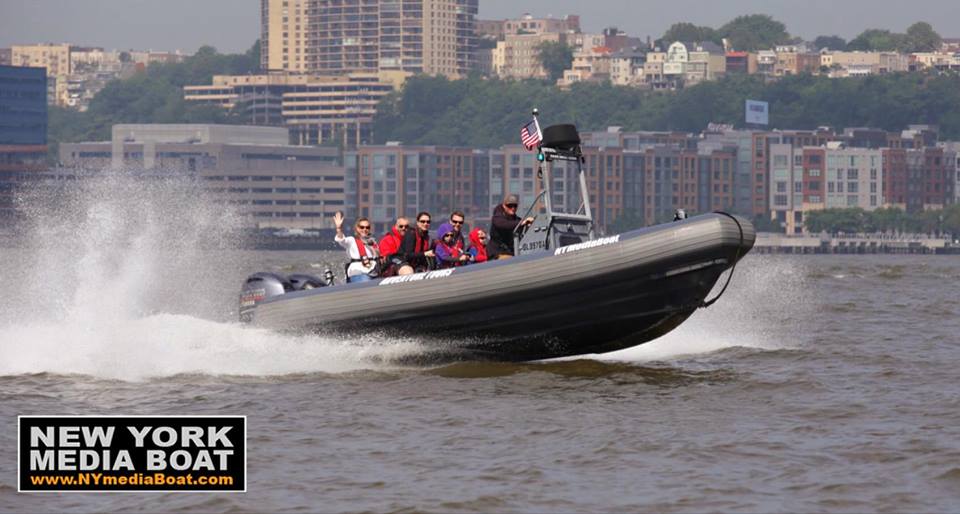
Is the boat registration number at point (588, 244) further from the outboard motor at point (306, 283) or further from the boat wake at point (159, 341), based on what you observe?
the outboard motor at point (306, 283)

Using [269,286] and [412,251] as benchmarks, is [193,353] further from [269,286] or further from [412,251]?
[412,251]

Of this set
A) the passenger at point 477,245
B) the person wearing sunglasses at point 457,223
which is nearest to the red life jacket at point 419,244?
the person wearing sunglasses at point 457,223

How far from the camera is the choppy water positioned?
482 inches

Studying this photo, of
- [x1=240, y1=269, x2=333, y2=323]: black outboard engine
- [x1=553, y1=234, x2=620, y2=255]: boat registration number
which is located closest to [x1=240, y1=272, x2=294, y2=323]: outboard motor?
[x1=240, y1=269, x2=333, y2=323]: black outboard engine

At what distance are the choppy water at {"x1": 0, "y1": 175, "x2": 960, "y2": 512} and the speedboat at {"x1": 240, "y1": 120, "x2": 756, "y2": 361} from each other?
11.2 inches

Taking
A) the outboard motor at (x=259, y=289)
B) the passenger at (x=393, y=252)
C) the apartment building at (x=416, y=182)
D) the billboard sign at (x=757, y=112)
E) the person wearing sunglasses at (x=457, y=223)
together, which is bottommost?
the apartment building at (x=416, y=182)

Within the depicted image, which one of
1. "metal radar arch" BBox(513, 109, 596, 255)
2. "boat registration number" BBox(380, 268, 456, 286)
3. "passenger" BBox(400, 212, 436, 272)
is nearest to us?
"boat registration number" BBox(380, 268, 456, 286)

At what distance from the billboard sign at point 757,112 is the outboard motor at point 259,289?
153 metres

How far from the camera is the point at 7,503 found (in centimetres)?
1198

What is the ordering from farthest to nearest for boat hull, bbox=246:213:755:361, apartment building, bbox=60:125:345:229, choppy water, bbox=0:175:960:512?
apartment building, bbox=60:125:345:229, boat hull, bbox=246:213:755:361, choppy water, bbox=0:175:960:512

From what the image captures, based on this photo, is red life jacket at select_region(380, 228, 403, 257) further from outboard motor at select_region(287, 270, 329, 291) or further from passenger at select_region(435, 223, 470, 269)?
outboard motor at select_region(287, 270, 329, 291)

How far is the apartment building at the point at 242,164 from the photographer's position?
153 meters

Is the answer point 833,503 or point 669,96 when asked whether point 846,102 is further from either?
point 833,503

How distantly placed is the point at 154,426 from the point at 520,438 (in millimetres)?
3466
